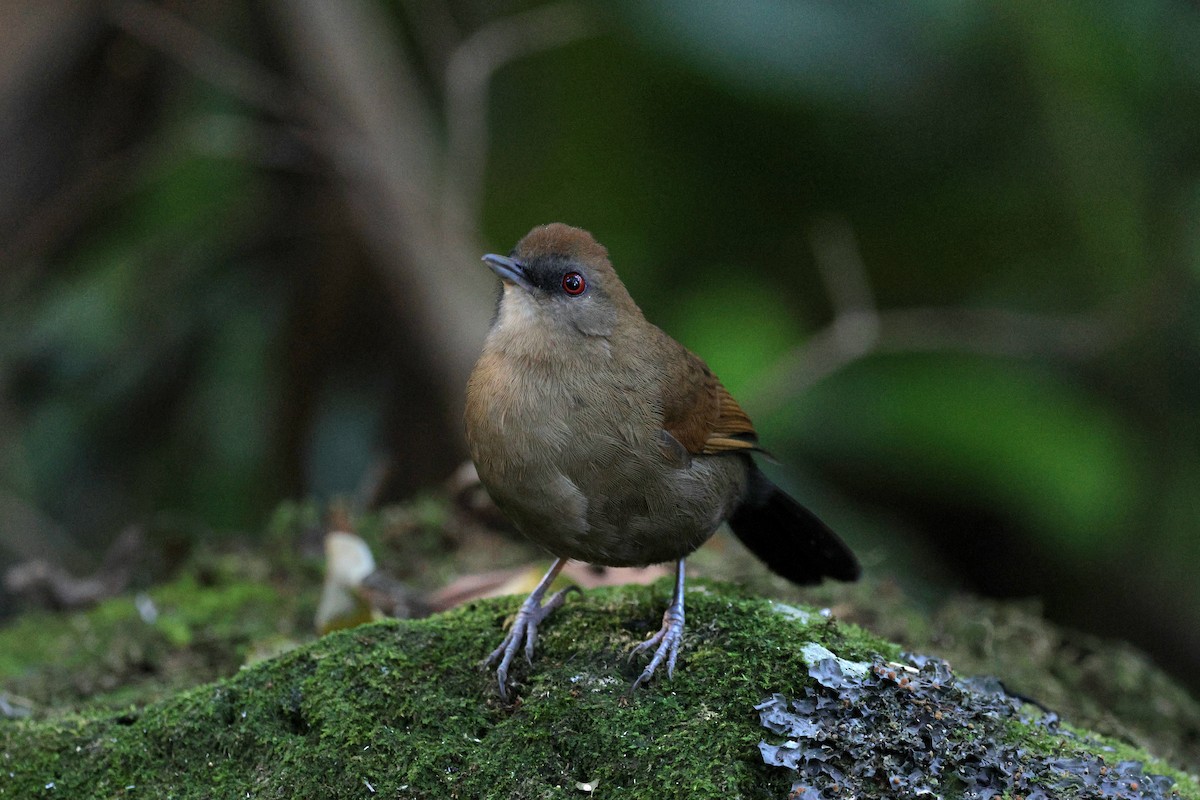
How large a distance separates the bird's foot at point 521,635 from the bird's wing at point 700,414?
0.58 m

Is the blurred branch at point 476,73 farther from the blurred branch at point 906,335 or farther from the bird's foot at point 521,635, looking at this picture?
the bird's foot at point 521,635

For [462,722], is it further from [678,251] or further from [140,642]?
[678,251]

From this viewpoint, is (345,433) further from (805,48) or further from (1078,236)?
(1078,236)

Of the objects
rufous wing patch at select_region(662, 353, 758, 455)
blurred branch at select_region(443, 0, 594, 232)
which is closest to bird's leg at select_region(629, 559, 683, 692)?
rufous wing patch at select_region(662, 353, 758, 455)

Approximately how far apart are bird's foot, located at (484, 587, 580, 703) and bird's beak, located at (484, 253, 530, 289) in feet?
2.87

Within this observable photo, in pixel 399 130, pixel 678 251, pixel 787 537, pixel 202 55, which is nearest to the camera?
pixel 787 537

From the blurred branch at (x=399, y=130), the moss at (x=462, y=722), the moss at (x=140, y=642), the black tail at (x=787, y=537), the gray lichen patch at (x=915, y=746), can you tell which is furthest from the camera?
the blurred branch at (x=399, y=130)

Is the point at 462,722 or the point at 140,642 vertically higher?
the point at 462,722

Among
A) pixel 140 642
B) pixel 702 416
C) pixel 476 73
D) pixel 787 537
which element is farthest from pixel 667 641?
pixel 476 73

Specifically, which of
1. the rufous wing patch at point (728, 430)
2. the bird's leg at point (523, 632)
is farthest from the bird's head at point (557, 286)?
the bird's leg at point (523, 632)

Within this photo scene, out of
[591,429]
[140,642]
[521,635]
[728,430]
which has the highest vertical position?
[591,429]

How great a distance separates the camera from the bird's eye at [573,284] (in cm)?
314

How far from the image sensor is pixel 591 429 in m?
2.87

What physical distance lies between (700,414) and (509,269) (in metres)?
0.68
